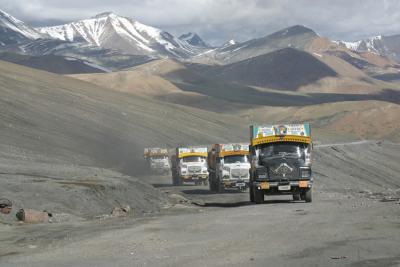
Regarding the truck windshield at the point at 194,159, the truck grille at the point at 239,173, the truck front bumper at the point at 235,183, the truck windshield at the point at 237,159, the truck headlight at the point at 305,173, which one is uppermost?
the truck windshield at the point at 194,159

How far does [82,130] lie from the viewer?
82.1 metres

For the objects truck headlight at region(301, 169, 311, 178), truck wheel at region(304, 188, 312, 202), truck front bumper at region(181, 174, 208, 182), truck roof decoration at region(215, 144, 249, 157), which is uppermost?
truck roof decoration at region(215, 144, 249, 157)

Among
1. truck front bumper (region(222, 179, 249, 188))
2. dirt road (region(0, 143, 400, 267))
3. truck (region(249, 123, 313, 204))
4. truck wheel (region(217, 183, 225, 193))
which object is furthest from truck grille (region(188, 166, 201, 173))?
dirt road (region(0, 143, 400, 267))

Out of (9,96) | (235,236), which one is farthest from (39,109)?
(235,236)

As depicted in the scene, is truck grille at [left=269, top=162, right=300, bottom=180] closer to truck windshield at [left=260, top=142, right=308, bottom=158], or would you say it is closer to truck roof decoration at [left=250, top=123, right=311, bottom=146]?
truck windshield at [left=260, top=142, right=308, bottom=158]

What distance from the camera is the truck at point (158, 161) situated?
67938 mm

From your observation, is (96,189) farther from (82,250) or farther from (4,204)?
(82,250)

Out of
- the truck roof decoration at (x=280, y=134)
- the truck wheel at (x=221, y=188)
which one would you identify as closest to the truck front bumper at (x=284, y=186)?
the truck roof decoration at (x=280, y=134)

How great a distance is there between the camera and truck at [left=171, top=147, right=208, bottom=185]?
5478cm

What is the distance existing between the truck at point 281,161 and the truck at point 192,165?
72.0ft

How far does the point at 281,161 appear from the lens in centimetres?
3162

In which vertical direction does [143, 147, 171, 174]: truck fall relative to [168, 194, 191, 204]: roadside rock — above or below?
above

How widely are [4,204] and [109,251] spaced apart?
31.7 ft

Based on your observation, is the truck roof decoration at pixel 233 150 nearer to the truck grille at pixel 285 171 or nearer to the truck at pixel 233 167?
the truck at pixel 233 167
